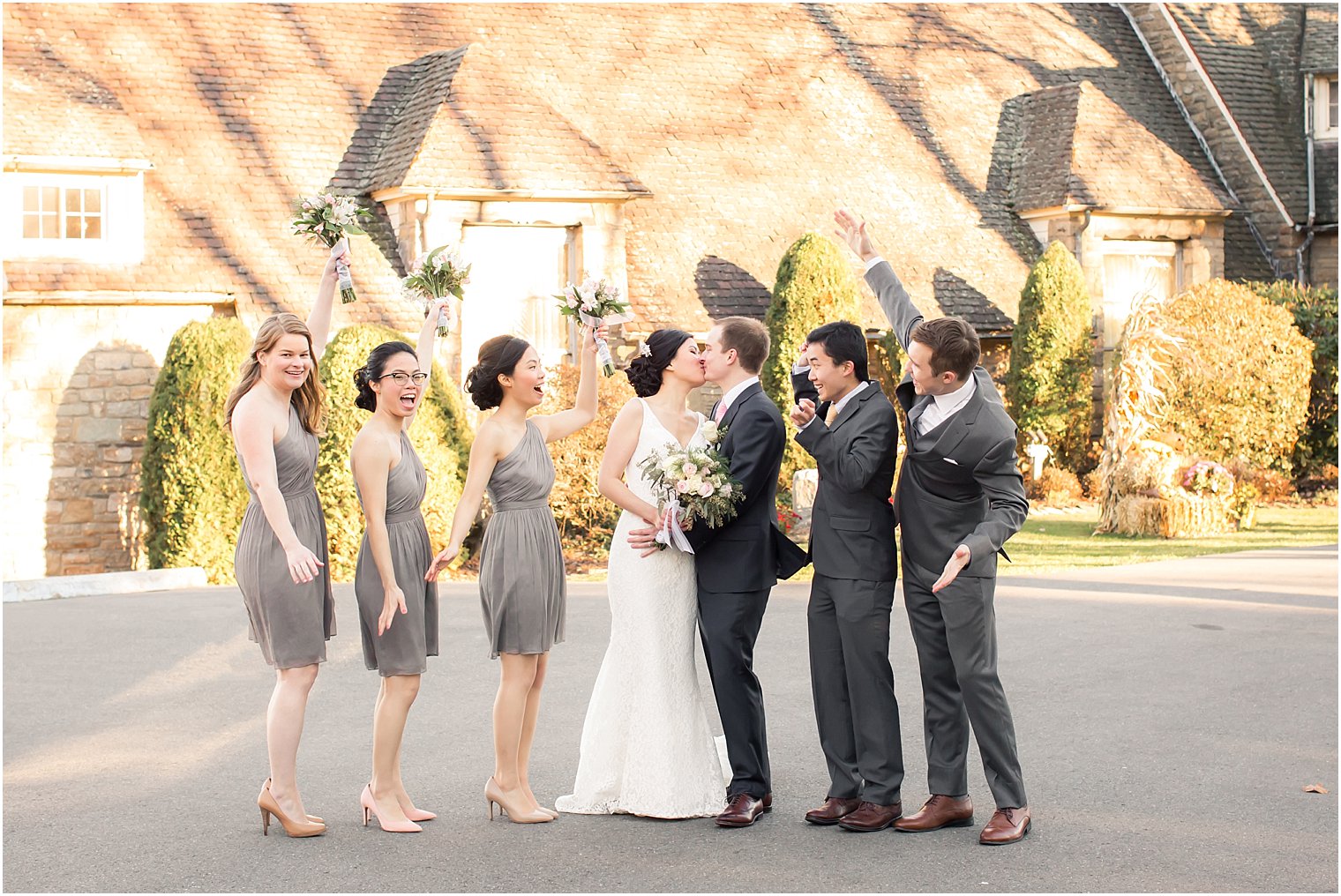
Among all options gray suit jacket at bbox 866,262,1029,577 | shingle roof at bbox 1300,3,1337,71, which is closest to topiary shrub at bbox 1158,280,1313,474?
shingle roof at bbox 1300,3,1337,71

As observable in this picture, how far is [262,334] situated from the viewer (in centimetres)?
591

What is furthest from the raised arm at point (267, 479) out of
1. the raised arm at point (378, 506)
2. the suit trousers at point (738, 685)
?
the suit trousers at point (738, 685)

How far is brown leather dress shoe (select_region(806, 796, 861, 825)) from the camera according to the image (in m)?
6.03

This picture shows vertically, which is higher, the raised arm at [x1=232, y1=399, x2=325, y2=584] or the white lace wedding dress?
the raised arm at [x1=232, y1=399, x2=325, y2=584]

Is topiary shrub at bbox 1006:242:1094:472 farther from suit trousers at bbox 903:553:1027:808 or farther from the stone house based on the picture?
suit trousers at bbox 903:553:1027:808

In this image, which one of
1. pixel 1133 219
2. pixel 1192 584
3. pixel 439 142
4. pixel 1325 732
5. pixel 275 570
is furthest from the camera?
pixel 1133 219

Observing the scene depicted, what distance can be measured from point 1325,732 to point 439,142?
12720 mm

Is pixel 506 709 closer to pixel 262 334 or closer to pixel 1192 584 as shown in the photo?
pixel 262 334

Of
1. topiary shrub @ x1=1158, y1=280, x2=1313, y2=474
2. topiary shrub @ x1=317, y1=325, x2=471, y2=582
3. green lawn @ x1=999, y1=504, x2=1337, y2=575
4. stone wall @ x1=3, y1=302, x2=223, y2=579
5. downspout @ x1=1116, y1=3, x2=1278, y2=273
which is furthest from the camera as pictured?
downspout @ x1=1116, y1=3, x2=1278, y2=273

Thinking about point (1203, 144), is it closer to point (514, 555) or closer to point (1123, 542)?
point (1123, 542)

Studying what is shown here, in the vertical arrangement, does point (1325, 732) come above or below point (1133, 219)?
below

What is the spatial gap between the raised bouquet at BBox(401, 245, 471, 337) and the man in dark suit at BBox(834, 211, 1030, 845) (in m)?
2.10

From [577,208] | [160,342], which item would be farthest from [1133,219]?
[160,342]

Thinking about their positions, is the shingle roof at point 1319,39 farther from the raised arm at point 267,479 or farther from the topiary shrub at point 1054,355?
the raised arm at point 267,479
